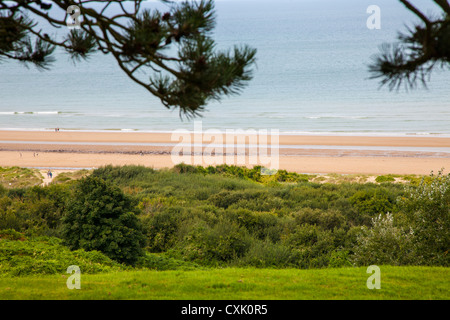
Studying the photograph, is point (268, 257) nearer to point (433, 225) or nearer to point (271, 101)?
point (433, 225)

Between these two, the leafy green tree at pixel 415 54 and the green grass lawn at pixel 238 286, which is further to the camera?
the green grass lawn at pixel 238 286

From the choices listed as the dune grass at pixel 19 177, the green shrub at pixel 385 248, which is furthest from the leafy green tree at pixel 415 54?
the dune grass at pixel 19 177

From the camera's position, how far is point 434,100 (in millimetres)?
58188

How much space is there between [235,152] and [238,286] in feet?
81.4

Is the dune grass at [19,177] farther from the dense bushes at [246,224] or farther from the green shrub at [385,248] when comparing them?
the green shrub at [385,248]

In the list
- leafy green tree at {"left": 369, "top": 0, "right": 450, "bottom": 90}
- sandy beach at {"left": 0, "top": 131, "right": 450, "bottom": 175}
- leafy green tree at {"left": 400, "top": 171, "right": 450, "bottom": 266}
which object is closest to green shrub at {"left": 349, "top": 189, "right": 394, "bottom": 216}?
leafy green tree at {"left": 400, "top": 171, "right": 450, "bottom": 266}

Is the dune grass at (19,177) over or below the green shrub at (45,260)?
over

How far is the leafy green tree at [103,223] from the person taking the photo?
848 centimetres

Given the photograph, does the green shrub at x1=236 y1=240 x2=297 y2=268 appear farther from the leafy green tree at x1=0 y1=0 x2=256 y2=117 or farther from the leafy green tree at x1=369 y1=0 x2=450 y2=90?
the leafy green tree at x1=369 y1=0 x2=450 y2=90

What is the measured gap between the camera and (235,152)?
3084 cm

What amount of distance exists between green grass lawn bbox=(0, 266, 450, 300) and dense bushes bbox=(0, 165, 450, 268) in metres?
1.35

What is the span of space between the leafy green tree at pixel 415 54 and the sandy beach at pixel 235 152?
21595 millimetres
